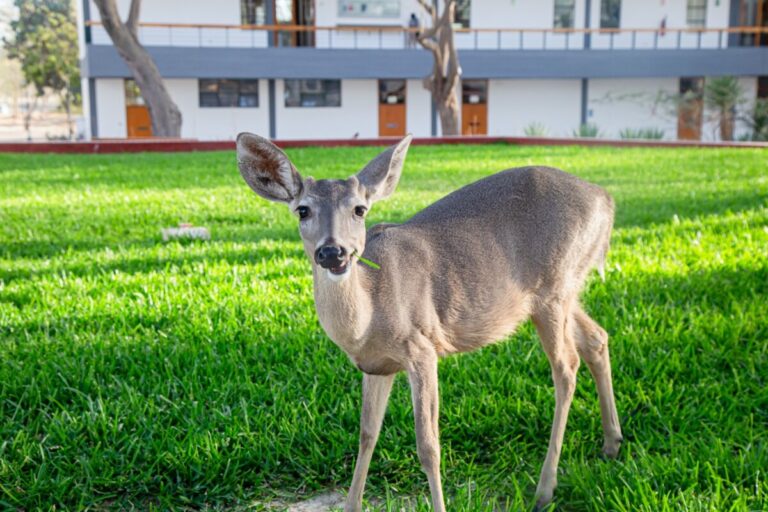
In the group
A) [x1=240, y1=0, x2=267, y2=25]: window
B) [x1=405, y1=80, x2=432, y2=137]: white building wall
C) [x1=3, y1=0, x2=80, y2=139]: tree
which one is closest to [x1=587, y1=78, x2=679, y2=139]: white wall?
[x1=405, y1=80, x2=432, y2=137]: white building wall

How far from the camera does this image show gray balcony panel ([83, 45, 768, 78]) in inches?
1246

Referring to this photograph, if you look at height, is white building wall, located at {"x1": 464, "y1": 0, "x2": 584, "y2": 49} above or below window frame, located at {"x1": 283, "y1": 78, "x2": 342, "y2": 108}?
above

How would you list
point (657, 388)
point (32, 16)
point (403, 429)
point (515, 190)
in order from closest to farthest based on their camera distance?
1. point (515, 190)
2. point (403, 429)
3. point (657, 388)
4. point (32, 16)

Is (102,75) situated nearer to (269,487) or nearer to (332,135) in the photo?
(332,135)

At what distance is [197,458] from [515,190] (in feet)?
5.13

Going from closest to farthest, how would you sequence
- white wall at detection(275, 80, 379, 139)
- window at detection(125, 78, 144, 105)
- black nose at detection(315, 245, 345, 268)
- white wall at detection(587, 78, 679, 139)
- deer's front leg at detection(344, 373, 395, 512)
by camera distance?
1. black nose at detection(315, 245, 345, 268)
2. deer's front leg at detection(344, 373, 395, 512)
3. window at detection(125, 78, 144, 105)
4. white wall at detection(275, 80, 379, 139)
5. white wall at detection(587, 78, 679, 139)

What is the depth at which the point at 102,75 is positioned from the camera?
3125 centimetres

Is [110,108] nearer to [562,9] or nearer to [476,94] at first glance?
[476,94]

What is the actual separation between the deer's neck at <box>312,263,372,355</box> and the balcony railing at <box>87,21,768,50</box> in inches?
1208

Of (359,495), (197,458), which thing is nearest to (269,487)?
(197,458)

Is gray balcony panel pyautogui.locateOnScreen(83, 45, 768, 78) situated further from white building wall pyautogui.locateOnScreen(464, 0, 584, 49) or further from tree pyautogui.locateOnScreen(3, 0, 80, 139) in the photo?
tree pyautogui.locateOnScreen(3, 0, 80, 139)

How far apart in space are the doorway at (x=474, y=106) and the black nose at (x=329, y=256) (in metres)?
35.1

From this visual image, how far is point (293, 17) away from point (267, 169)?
3470 centimetres

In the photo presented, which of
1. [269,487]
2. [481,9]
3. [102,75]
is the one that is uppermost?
[481,9]
